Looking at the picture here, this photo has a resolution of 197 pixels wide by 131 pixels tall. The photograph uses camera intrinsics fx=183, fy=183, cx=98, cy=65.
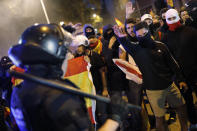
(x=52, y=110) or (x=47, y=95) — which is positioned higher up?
(x=47, y=95)

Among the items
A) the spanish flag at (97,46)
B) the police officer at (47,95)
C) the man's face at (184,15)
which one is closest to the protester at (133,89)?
the spanish flag at (97,46)

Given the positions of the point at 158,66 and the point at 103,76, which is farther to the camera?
the point at 103,76

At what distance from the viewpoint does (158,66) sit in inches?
148

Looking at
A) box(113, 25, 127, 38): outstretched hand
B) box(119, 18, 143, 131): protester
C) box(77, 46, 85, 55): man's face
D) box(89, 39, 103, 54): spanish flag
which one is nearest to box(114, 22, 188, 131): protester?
box(113, 25, 127, 38): outstretched hand

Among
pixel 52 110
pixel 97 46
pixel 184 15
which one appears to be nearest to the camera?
pixel 52 110

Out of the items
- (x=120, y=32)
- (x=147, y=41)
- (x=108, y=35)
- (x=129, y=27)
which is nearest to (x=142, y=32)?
(x=147, y=41)

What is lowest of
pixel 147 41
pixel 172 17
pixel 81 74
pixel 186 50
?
pixel 186 50

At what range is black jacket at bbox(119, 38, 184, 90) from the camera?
3.75m

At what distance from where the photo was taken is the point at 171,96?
12.6ft

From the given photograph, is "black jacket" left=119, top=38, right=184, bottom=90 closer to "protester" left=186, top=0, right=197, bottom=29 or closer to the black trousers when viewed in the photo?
the black trousers

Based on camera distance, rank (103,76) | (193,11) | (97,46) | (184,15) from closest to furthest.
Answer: (103,76), (97,46), (193,11), (184,15)

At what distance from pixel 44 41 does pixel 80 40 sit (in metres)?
2.77

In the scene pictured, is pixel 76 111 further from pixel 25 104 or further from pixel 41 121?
pixel 25 104

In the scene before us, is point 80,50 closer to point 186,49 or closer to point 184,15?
point 186,49
